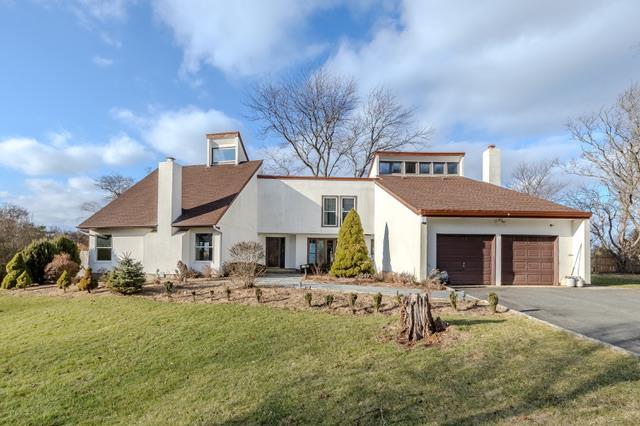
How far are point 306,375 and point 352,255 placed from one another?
9.80m

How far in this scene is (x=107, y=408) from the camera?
Result: 499 centimetres

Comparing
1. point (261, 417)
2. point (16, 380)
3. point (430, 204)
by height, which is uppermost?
point (430, 204)

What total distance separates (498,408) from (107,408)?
5120 mm

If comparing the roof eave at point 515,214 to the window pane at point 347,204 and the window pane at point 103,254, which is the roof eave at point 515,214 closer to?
the window pane at point 347,204

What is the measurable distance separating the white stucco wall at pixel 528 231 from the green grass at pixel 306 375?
623cm

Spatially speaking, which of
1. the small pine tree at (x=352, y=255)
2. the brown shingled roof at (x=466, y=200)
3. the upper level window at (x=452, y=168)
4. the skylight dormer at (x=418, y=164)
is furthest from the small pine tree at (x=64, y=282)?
the upper level window at (x=452, y=168)

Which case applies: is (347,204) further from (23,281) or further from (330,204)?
(23,281)

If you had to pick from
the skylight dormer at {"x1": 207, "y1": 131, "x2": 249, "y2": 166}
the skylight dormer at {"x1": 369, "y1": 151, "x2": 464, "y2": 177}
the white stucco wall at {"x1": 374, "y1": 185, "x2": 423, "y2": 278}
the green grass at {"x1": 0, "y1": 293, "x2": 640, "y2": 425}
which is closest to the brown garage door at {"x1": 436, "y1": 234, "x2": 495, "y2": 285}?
the white stucco wall at {"x1": 374, "y1": 185, "x2": 423, "y2": 278}

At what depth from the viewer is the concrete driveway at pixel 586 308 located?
22.8ft

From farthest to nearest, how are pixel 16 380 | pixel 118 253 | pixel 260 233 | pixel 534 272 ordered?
pixel 260 233, pixel 118 253, pixel 534 272, pixel 16 380

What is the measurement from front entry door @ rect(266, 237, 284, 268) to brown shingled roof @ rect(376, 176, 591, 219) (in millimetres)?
6873

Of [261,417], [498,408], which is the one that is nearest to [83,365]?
[261,417]

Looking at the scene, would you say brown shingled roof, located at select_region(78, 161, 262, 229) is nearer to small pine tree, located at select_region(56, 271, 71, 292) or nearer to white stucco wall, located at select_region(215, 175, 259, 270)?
white stucco wall, located at select_region(215, 175, 259, 270)

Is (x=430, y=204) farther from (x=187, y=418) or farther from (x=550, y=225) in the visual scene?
(x=187, y=418)
